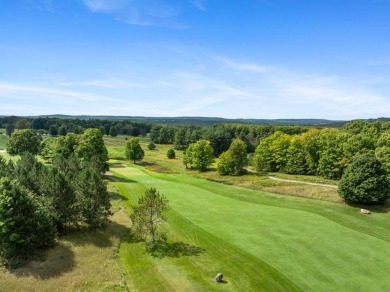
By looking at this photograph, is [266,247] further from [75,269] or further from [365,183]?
[365,183]

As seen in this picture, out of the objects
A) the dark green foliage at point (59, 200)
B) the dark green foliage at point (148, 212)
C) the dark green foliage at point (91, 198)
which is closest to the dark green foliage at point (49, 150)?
the dark green foliage at point (59, 200)

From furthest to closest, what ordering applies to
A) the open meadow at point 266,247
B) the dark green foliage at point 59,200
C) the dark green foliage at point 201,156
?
the dark green foliage at point 201,156
the dark green foliage at point 59,200
the open meadow at point 266,247

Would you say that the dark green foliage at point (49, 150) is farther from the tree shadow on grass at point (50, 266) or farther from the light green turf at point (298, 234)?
the tree shadow on grass at point (50, 266)

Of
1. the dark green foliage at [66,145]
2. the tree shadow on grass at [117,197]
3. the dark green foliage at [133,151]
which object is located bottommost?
the tree shadow on grass at [117,197]

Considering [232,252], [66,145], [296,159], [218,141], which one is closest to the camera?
[232,252]

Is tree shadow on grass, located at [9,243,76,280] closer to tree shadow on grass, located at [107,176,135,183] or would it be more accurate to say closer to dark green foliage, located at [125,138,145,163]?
tree shadow on grass, located at [107,176,135,183]

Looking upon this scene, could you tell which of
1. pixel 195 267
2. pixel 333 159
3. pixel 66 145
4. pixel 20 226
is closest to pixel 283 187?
pixel 333 159
